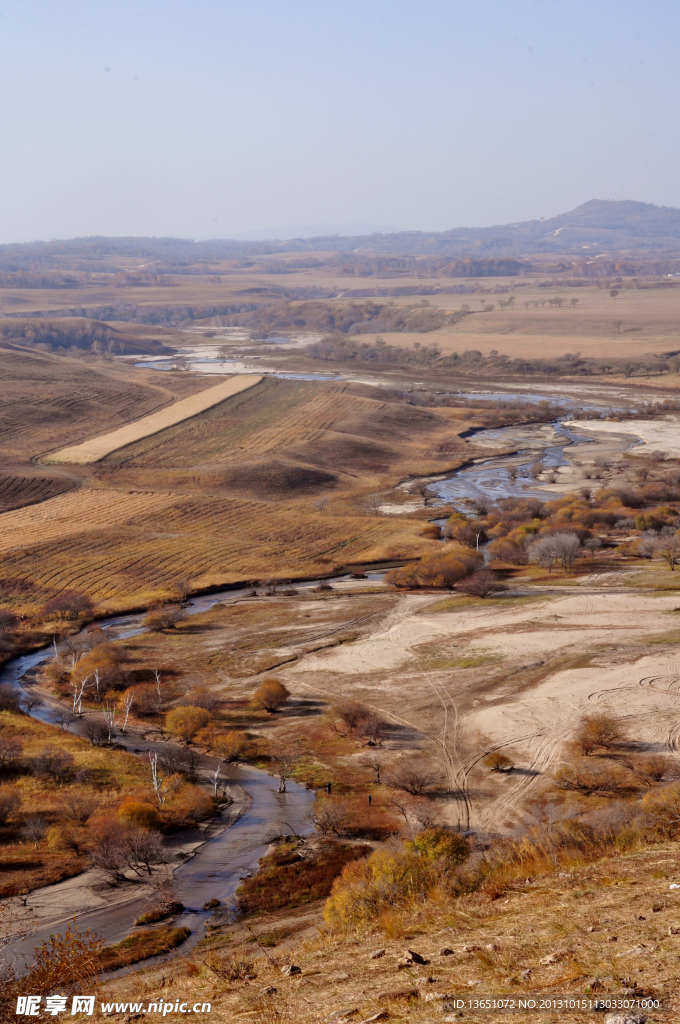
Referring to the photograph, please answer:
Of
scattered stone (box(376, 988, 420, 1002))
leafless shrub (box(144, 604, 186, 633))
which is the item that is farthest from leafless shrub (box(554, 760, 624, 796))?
leafless shrub (box(144, 604, 186, 633))

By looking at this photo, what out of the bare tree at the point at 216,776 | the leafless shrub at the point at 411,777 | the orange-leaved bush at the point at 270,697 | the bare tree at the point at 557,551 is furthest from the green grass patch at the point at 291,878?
the bare tree at the point at 557,551

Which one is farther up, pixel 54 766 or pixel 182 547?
pixel 182 547

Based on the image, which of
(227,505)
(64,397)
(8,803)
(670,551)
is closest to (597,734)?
(8,803)

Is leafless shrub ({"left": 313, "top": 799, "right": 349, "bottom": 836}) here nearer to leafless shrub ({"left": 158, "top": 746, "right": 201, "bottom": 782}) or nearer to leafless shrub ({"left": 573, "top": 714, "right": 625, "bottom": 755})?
leafless shrub ({"left": 158, "top": 746, "right": 201, "bottom": 782})

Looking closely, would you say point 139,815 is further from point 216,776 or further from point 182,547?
point 182,547

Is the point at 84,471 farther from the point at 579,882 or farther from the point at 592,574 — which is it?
the point at 579,882

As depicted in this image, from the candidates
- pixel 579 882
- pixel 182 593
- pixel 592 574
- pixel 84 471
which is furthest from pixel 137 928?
pixel 84 471
